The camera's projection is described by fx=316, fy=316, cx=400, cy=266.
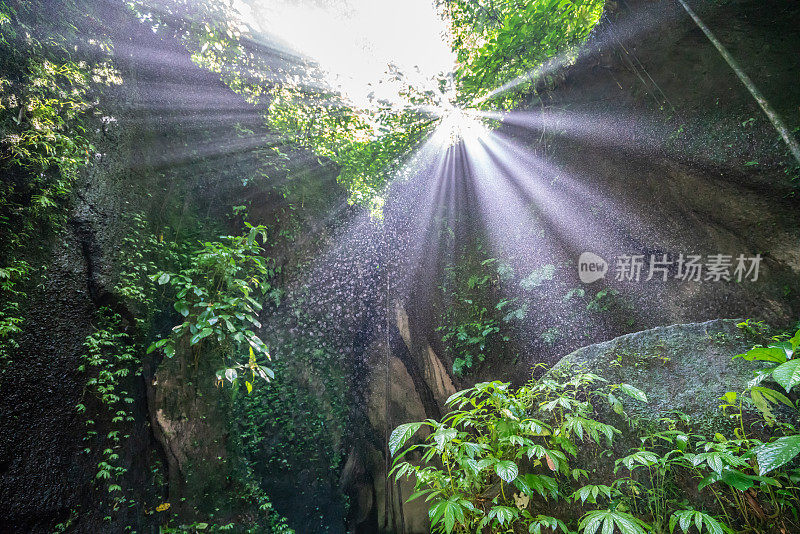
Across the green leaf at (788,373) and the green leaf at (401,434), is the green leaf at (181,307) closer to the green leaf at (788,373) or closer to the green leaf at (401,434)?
the green leaf at (401,434)

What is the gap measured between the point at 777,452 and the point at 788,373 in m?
0.24

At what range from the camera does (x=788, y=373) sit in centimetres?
100

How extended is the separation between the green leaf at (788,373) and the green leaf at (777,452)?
0.16 metres

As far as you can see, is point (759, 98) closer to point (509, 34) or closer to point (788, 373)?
point (509, 34)

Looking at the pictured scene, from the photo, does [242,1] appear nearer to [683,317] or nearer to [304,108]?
[304,108]

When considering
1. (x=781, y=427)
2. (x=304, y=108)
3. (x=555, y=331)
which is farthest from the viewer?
(x=304, y=108)

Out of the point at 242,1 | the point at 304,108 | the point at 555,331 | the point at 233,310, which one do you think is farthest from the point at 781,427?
the point at 242,1

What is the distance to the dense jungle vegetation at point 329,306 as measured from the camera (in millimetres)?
1635

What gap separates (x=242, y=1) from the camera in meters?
5.77

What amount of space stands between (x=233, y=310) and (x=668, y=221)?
15.0 feet

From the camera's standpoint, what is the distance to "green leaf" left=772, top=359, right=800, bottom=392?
0.97m

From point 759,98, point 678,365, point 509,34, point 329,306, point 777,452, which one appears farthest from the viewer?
point 329,306

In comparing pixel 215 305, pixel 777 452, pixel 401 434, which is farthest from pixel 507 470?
pixel 215 305

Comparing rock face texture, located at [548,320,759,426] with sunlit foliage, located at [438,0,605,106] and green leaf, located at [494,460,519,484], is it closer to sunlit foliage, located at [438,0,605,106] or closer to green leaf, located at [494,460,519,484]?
green leaf, located at [494,460,519,484]
